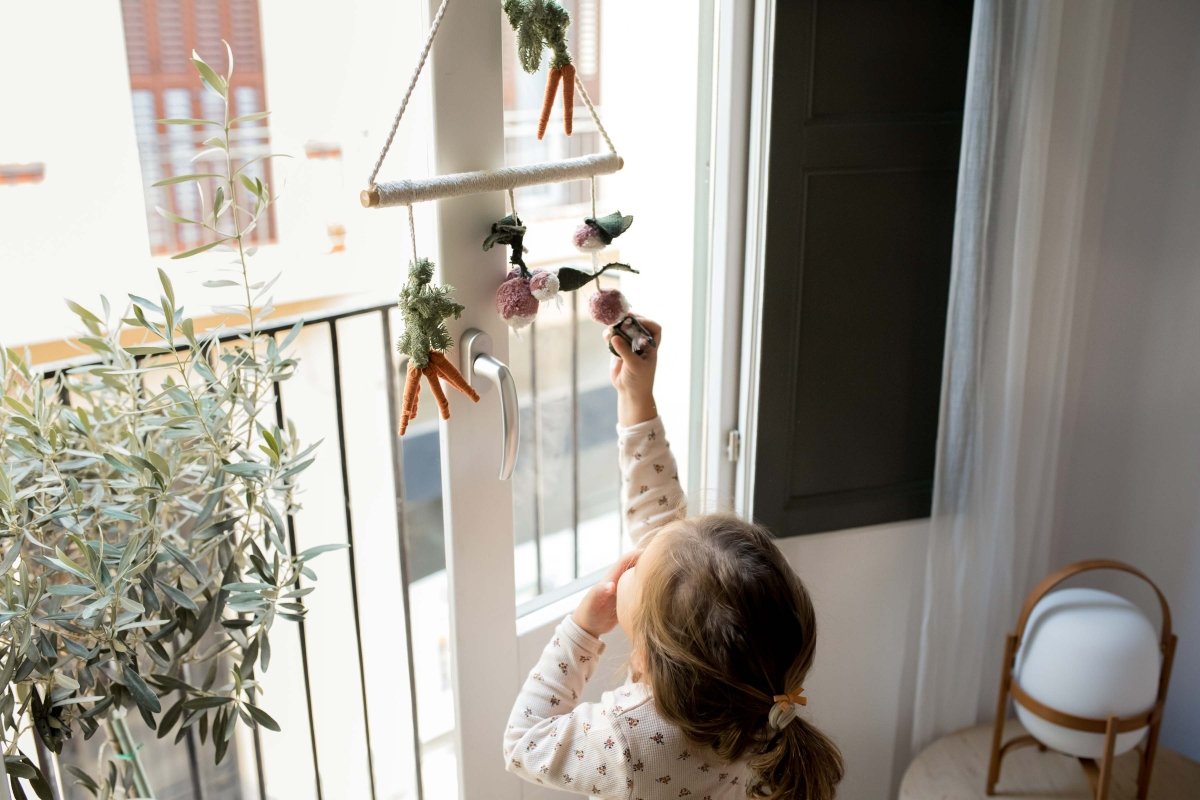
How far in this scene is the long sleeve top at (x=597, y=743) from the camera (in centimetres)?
119

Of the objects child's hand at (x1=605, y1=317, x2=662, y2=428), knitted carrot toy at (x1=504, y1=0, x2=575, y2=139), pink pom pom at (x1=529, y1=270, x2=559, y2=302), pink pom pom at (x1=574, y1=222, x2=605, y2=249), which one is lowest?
child's hand at (x1=605, y1=317, x2=662, y2=428)

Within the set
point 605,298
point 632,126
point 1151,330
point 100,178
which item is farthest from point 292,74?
point 1151,330

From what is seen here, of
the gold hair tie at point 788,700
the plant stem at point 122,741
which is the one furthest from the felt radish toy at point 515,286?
the plant stem at point 122,741

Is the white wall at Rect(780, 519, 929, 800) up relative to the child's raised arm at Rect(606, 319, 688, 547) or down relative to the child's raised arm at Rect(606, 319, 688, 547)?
down

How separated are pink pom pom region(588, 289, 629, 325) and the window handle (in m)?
0.14

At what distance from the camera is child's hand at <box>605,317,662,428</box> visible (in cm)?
136

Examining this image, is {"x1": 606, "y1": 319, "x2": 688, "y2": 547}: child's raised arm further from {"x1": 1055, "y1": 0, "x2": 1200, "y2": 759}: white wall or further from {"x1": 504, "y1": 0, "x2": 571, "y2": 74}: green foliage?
{"x1": 1055, "y1": 0, "x2": 1200, "y2": 759}: white wall

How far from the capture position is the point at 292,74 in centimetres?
221

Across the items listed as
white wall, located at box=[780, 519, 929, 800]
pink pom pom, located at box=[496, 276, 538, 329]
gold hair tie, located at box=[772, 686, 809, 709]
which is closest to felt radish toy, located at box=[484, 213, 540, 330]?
pink pom pom, located at box=[496, 276, 538, 329]

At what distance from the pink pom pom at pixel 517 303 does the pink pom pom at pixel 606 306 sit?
9cm

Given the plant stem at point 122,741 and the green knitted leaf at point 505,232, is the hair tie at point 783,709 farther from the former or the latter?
the plant stem at point 122,741

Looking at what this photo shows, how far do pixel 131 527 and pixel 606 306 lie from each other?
66cm

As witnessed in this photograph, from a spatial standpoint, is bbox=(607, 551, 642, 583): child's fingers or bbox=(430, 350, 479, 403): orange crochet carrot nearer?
bbox=(430, 350, 479, 403): orange crochet carrot

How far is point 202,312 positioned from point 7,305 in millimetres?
464
